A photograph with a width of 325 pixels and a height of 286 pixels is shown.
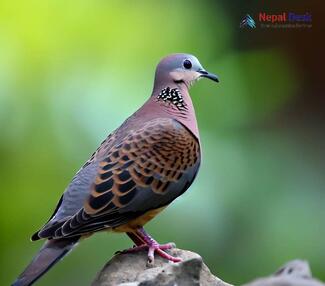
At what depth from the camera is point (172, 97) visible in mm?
2830

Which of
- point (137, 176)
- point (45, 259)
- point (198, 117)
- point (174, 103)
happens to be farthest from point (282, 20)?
point (45, 259)

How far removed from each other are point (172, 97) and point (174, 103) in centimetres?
3

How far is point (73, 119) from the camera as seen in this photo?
13.1 feet

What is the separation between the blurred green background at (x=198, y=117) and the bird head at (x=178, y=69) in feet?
3.53

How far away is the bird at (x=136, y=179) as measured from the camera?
8.01 ft

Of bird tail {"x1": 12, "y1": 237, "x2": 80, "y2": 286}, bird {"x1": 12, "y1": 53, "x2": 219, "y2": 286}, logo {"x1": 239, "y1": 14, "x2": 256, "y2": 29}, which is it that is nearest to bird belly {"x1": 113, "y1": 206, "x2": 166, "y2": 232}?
bird {"x1": 12, "y1": 53, "x2": 219, "y2": 286}

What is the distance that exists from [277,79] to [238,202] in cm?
81

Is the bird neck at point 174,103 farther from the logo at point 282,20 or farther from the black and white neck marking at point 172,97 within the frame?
the logo at point 282,20

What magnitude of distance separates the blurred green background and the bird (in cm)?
109

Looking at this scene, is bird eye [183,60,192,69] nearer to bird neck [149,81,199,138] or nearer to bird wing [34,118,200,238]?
bird neck [149,81,199,138]

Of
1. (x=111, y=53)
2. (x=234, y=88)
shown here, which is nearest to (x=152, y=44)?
(x=111, y=53)

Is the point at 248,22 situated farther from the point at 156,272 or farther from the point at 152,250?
the point at 156,272

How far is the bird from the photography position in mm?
2441

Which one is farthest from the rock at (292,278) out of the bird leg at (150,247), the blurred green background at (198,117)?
the blurred green background at (198,117)
